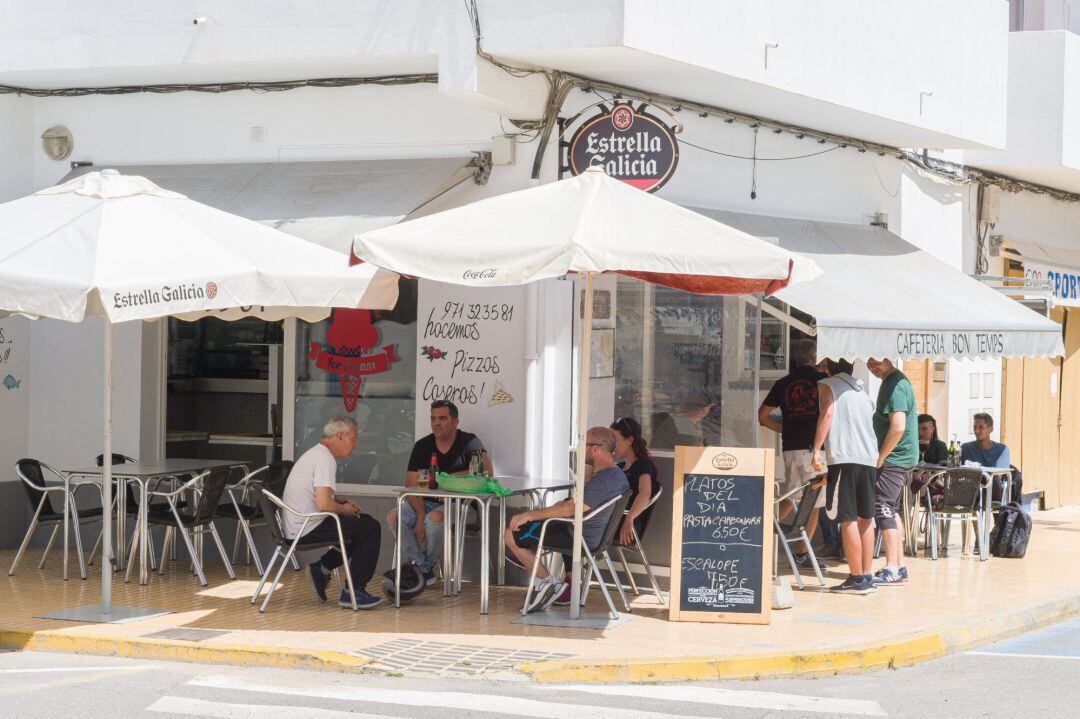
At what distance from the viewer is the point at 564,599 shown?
398 inches

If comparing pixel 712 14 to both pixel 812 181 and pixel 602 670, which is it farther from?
pixel 602 670

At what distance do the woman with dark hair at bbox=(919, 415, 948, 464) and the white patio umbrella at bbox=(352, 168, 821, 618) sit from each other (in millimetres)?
4684

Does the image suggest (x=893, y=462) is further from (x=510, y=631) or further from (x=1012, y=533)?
(x=510, y=631)

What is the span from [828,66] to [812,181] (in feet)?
5.07

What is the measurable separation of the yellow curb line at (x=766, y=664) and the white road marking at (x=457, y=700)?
1.95 ft

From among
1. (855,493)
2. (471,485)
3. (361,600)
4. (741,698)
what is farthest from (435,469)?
(741,698)

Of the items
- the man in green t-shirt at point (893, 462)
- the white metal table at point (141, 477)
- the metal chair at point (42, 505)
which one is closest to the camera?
the white metal table at point (141, 477)

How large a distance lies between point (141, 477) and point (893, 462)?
228 inches

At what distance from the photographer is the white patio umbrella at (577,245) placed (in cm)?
865

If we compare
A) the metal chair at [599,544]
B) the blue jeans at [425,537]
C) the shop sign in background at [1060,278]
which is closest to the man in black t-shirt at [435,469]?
the blue jeans at [425,537]

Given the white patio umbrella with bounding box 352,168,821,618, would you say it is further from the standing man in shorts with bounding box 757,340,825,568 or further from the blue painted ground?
the standing man in shorts with bounding box 757,340,825,568

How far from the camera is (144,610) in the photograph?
990cm

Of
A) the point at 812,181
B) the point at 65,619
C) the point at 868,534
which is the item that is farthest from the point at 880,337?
the point at 65,619

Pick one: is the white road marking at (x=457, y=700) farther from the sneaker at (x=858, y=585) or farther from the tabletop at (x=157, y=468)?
the sneaker at (x=858, y=585)
